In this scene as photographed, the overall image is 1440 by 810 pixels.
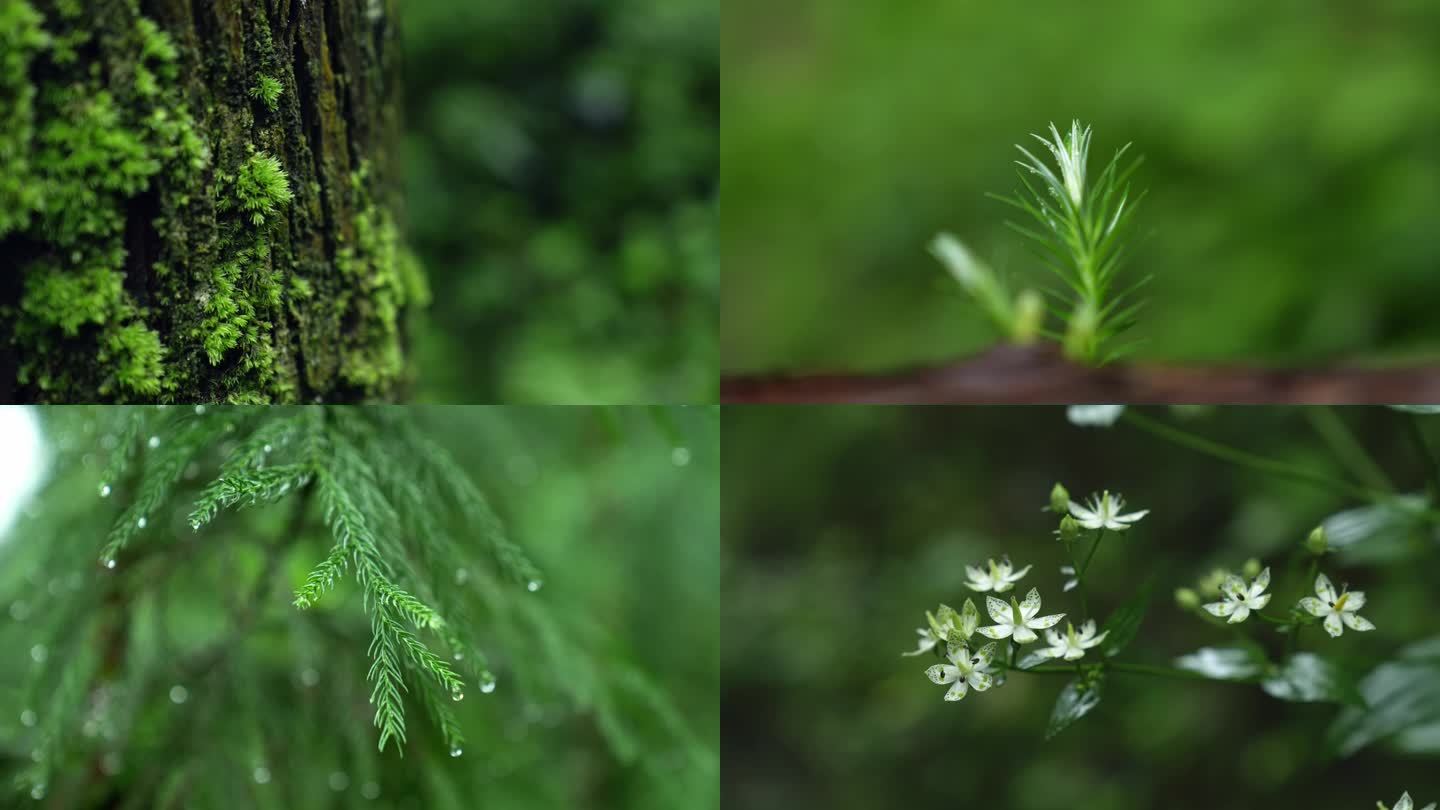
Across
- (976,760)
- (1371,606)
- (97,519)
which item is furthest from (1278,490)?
(97,519)

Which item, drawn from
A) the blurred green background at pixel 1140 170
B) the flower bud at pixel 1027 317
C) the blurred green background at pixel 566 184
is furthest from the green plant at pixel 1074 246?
the blurred green background at pixel 566 184

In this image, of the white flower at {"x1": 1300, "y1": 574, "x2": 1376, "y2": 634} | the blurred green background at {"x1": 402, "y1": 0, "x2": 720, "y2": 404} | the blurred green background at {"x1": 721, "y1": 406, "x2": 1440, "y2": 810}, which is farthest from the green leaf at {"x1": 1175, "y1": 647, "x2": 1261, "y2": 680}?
the blurred green background at {"x1": 402, "y1": 0, "x2": 720, "y2": 404}

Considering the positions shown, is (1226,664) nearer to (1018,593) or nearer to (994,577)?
(994,577)

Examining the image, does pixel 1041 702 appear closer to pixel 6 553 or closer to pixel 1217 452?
pixel 1217 452

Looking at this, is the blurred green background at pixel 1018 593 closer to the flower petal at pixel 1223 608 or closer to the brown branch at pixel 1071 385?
the brown branch at pixel 1071 385

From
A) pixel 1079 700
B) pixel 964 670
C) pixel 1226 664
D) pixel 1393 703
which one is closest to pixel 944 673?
pixel 964 670
